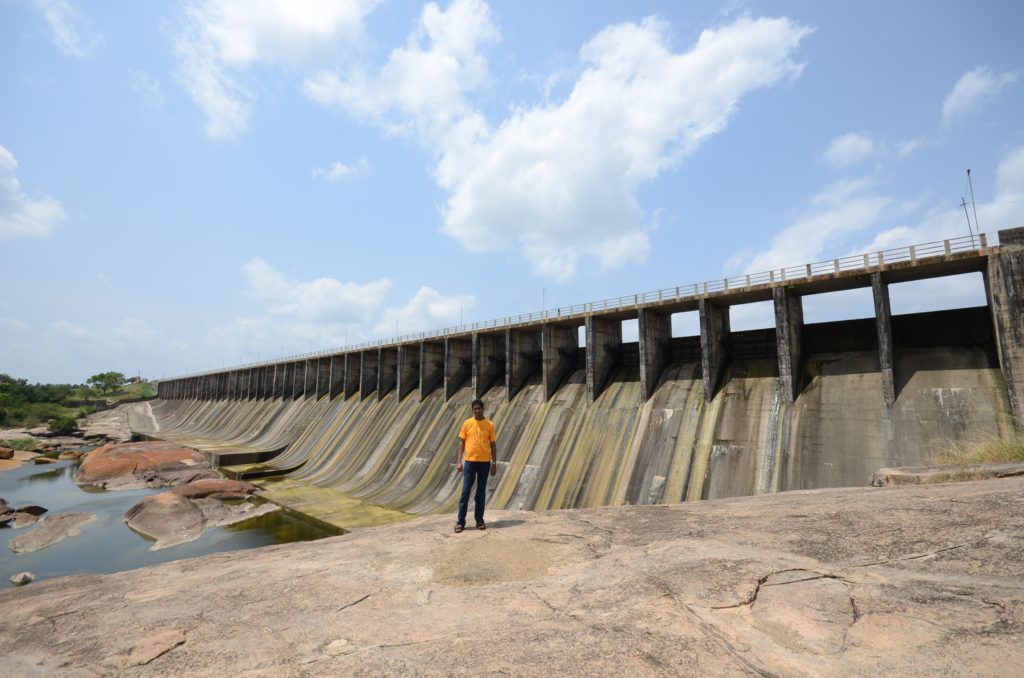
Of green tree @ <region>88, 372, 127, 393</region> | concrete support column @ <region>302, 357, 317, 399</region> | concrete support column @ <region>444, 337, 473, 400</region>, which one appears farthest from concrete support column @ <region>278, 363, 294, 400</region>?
green tree @ <region>88, 372, 127, 393</region>

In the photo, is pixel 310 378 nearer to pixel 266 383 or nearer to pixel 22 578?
pixel 266 383

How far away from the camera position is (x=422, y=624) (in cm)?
391

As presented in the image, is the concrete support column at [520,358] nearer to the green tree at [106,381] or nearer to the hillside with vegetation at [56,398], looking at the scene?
the hillside with vegetation at [56,398]

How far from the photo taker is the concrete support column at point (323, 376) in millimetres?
53031

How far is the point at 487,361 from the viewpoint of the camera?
34281mm

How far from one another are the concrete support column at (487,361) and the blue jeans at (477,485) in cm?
2558

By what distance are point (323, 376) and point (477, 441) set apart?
5103 cm

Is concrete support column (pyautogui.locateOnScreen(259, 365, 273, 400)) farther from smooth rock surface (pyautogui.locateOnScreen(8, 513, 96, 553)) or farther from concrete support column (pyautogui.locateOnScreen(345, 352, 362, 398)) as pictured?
smooth rock surface (pyautogui.locateOnScreen(8, 513, 96, 553))

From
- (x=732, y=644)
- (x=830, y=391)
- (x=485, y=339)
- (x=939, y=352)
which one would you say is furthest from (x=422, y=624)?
(x=485, y=339)

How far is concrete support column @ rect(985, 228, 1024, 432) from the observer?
15.8m

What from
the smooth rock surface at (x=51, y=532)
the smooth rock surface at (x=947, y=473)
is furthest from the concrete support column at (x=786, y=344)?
the smooth rock surface at (x=51, y=532)

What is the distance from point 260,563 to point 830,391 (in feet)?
70.3

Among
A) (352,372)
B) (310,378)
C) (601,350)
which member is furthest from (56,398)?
(601,350)

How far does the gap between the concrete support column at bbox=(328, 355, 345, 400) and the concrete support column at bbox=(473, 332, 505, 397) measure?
75.8ft
